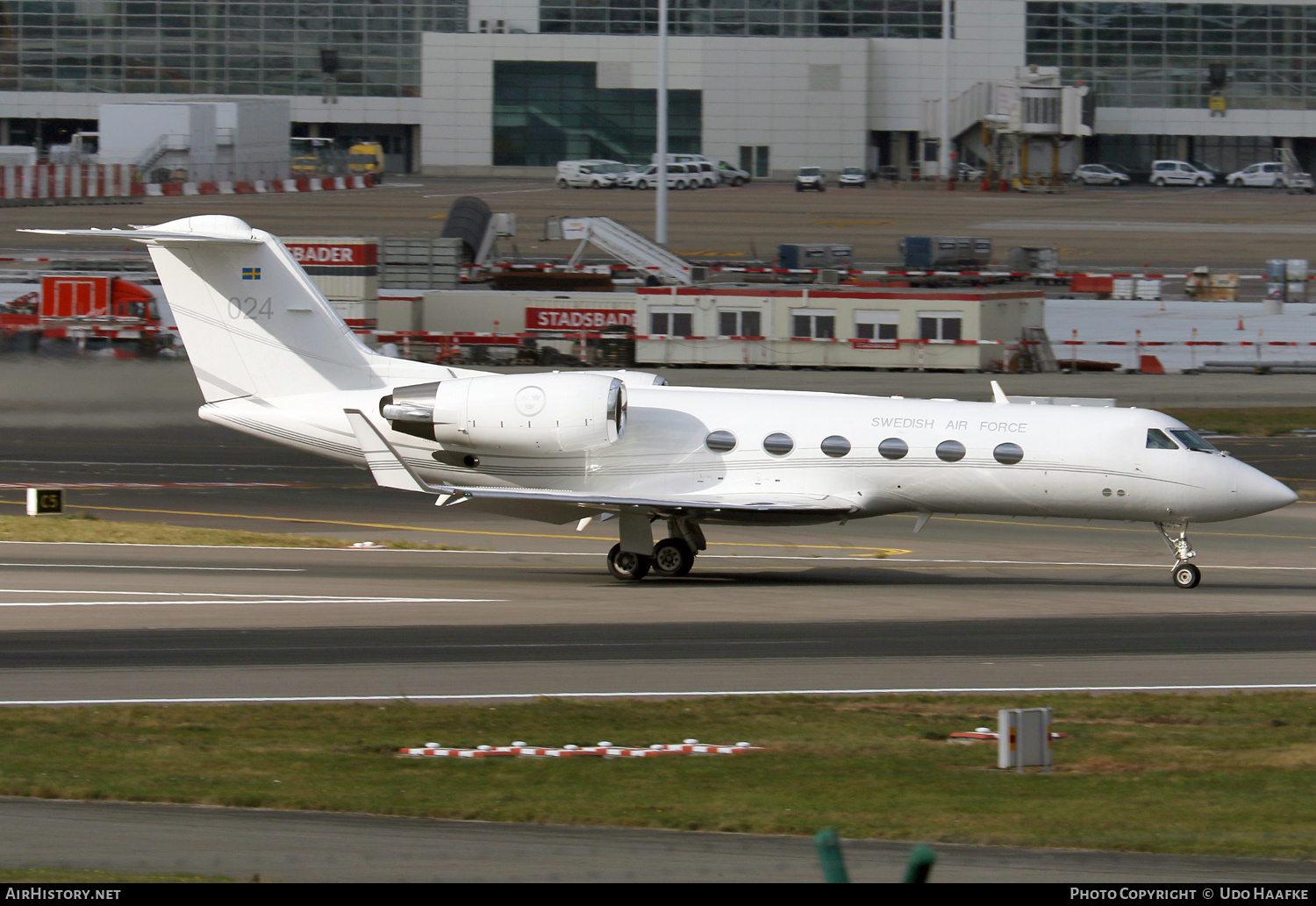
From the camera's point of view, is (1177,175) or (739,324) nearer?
(739,324)

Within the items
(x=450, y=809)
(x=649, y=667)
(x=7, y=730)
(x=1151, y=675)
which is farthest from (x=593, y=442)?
(x=450, y=809)

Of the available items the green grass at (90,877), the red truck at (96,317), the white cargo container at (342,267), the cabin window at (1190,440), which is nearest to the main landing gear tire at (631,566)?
the cabin window at (1190,440)

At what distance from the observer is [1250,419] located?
1670 inches

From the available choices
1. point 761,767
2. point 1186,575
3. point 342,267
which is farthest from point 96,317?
point 761,767

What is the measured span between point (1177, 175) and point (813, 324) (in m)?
71.5

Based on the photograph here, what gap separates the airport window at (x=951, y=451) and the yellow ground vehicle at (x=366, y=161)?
86936 mm

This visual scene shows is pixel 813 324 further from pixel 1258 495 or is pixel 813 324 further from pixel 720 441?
pixel 1258 495

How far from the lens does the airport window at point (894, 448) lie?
24125 mm

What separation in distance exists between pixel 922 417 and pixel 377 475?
28.3 ft

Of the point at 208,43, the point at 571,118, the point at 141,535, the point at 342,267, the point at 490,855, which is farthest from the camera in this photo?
the point at 208,43

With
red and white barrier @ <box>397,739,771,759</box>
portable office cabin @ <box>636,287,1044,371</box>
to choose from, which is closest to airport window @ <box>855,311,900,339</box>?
portable office cabin @ <box>636,287,1044,371</box>

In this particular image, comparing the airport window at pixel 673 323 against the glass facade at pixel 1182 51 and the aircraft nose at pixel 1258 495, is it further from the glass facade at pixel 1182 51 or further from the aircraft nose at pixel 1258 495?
the glass facade at pixel 1182 51

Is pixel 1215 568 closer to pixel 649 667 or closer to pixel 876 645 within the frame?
pixel 876 645

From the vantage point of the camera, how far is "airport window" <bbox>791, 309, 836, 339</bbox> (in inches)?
1930
